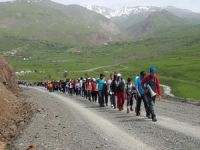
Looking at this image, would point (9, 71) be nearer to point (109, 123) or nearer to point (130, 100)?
point (130, 100)

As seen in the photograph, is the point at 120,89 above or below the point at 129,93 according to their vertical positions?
above

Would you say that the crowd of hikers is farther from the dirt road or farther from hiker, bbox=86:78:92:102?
the dirt road

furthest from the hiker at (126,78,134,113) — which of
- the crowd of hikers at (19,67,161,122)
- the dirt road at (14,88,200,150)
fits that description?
the dirt road at (14,88,200,150)

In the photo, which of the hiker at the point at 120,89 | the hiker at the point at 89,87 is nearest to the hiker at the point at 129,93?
the hiker at the point at 120,89

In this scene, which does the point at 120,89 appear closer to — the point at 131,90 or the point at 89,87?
the point at 131,90

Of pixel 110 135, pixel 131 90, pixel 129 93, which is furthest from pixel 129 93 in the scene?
pixel 110 135

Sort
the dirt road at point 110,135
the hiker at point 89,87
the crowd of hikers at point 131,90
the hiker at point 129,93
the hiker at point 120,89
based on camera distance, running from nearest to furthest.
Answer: the dirt road at point 110,135
the crowd of hikers at point 131,90
the hiker at point 120,89
the hiker at point 129,93
the hiker at point 89,87

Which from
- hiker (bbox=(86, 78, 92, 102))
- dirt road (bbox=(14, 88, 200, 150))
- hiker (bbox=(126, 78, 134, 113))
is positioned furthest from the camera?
hiker (bbox=(86, 78, 92, 102))

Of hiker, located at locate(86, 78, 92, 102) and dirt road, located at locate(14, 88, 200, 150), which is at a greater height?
dirt road, located at locate(14, 88, 200, 150)

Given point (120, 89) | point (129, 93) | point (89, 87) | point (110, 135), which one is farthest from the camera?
point (89, 87)

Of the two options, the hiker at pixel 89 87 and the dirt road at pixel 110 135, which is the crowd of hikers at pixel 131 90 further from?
the dirt road at pixel 110 135

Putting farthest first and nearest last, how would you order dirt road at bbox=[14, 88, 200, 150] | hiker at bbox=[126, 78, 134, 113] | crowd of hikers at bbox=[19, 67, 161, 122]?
hiker at bbox=[126, 78, 134, 113] → crowd of hikers at bbox=[19, 67, 161, 122] → dirt road at bbox=[14, 88, 200, 150]

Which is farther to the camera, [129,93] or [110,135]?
[129,93]

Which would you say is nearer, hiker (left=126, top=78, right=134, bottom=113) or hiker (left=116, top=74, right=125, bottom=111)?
hiker (left=116, top=74, right=125, bottom=111)
